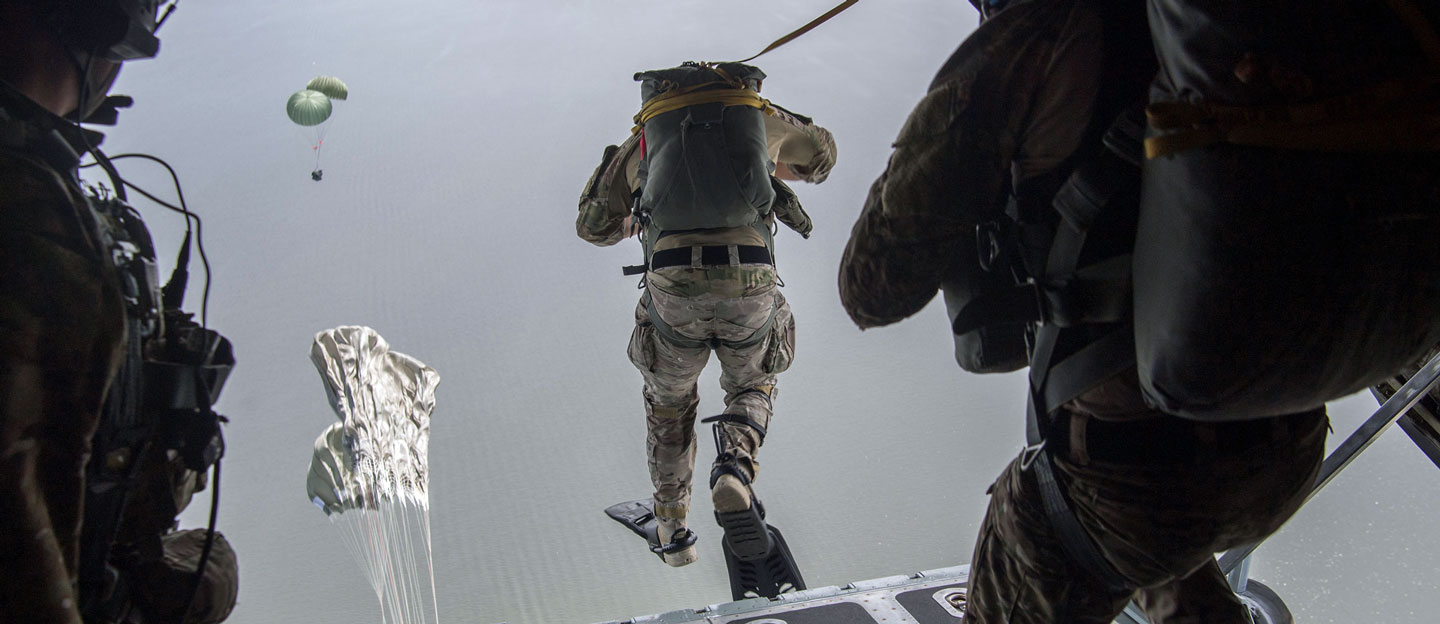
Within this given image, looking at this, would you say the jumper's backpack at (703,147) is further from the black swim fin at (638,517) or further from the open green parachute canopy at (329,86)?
the open green parachute canopy at (329,86)

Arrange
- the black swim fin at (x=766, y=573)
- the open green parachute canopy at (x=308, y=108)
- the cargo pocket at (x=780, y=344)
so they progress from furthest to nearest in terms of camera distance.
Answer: the open green parachute canopy at (x=308, y=108), the black swim fin at (x=766, y=573), the cargo pocket at (x=780, y=344)

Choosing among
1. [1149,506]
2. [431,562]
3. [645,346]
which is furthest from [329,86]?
[1149,506]

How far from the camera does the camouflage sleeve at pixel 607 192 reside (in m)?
2.51

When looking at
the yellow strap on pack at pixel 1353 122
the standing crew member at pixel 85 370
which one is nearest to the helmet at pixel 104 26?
the standing crew member at pixel 85 370

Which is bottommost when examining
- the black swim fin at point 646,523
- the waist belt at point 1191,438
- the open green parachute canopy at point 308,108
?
the black swim fin at point 646,523

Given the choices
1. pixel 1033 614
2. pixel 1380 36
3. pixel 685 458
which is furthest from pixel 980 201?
pixel 685 458

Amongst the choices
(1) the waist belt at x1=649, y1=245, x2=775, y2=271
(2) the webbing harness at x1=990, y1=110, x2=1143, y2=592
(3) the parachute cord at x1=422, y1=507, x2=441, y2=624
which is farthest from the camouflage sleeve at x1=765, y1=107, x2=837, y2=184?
(3) the parachute cord at x1=422, y1=507, x2=441, y2=624

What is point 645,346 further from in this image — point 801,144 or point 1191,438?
point 1191,438

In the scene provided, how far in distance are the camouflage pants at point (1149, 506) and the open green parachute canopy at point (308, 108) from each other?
5548 millimetres

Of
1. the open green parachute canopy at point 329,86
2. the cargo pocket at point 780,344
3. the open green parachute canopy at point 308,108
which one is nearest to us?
the cargo pocket at point 780,344

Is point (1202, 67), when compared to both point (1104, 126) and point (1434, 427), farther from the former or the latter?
point (1434, 427)

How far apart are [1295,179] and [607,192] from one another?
2.03 meters

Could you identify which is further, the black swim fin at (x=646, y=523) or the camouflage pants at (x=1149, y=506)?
the black swim fin at (x=646, y=523)

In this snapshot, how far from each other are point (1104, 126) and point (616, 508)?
304cm
